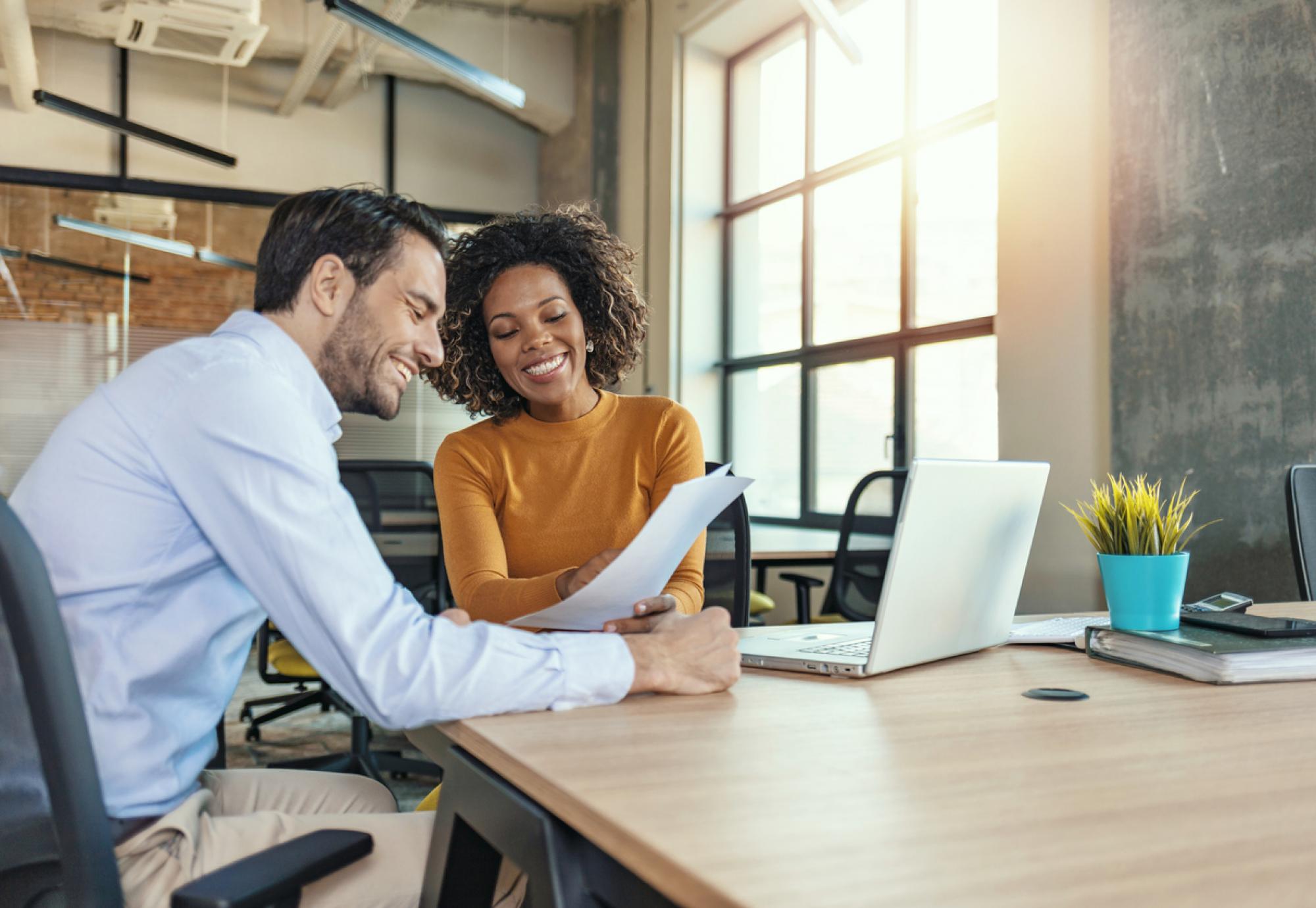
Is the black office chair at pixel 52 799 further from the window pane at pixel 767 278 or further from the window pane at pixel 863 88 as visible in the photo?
the window pane at pixel 767 278

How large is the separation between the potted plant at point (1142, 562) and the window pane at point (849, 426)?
3568 millimetres

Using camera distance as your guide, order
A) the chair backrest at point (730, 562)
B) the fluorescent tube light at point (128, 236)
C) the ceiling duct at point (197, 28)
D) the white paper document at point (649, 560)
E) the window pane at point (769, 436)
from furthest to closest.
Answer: the fluorescent tube light at point (128, 236), the window pane at point (769, 436), the ceiling duct at point (197, 28), the chair backrest at point (730, 562), the white paper document at point (649, 560)

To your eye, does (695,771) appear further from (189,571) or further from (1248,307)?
(1248,307)

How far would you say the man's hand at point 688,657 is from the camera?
113 centimetres

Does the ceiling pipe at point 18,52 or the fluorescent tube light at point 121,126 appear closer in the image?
the ceiling pipe at point 18,52

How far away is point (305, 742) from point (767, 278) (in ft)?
11.5

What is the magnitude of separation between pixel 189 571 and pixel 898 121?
4.65m

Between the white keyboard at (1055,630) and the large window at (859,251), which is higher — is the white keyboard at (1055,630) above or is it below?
below

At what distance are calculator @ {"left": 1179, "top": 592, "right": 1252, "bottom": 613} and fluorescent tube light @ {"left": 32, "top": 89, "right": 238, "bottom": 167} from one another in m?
5.49

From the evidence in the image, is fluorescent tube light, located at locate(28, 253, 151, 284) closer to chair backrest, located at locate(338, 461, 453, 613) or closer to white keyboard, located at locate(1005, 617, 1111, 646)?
chair backrest, located at locate(338, 461, 453, 613)

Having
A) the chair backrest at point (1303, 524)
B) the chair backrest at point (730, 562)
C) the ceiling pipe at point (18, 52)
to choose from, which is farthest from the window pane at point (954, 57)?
the ceiling pipe at point (18, 52)

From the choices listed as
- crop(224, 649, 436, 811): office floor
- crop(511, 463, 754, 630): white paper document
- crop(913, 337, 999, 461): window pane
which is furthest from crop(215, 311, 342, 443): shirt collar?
crop(913, 337, 999, 461): window pane

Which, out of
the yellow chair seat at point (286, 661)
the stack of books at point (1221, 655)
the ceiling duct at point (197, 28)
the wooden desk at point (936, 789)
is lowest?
the yellow chair seat at point (286, 661)

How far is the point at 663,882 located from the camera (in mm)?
637
